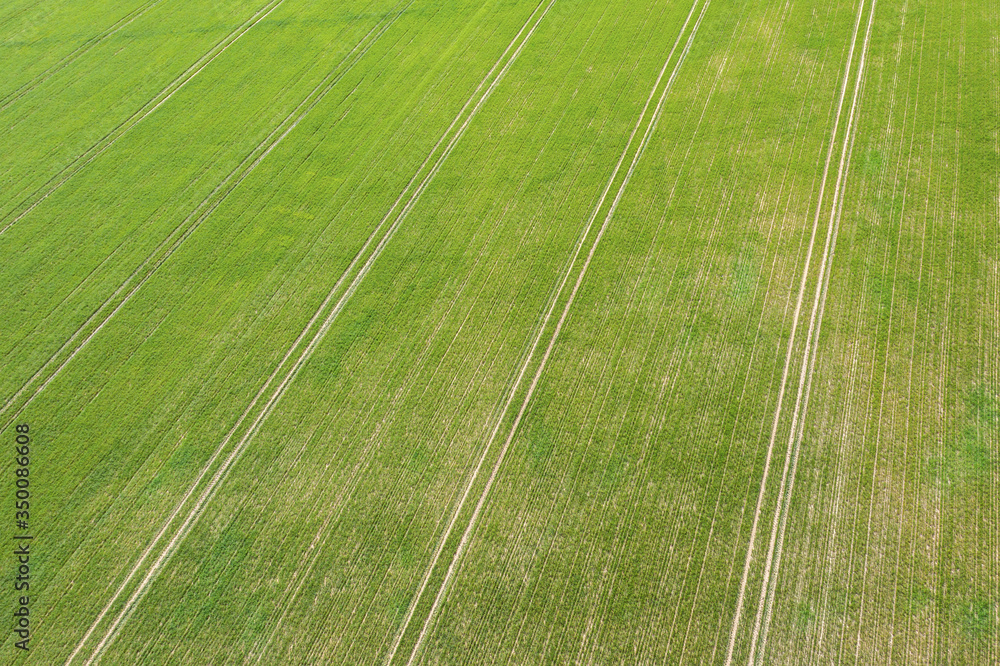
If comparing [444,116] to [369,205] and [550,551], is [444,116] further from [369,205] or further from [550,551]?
[550,551]

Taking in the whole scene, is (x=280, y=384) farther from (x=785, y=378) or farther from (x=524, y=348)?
(x=785, y=378)

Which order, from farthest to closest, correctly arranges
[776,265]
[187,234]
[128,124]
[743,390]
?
[128,124] < [187,234] < [776,265] < [743,390]

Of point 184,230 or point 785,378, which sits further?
point 184,230

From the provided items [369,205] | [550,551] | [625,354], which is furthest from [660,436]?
[369,205]

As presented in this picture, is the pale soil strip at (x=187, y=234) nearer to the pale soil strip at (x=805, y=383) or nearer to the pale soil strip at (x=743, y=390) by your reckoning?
the pale soil strip at (x=743, y=390)

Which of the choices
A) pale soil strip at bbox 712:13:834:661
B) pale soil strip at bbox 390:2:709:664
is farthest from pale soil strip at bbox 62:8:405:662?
pale soil strip at bbox 712:13:834:661

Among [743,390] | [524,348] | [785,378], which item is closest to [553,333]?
[524,348]

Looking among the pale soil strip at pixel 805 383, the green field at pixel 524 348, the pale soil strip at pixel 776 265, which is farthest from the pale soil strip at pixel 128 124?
the pale soil strip at pixel 805 383

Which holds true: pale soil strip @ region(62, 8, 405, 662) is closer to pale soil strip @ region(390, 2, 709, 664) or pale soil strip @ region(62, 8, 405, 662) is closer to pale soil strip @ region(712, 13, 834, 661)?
pale soil strip @ region(390, 2, 709, 664)
